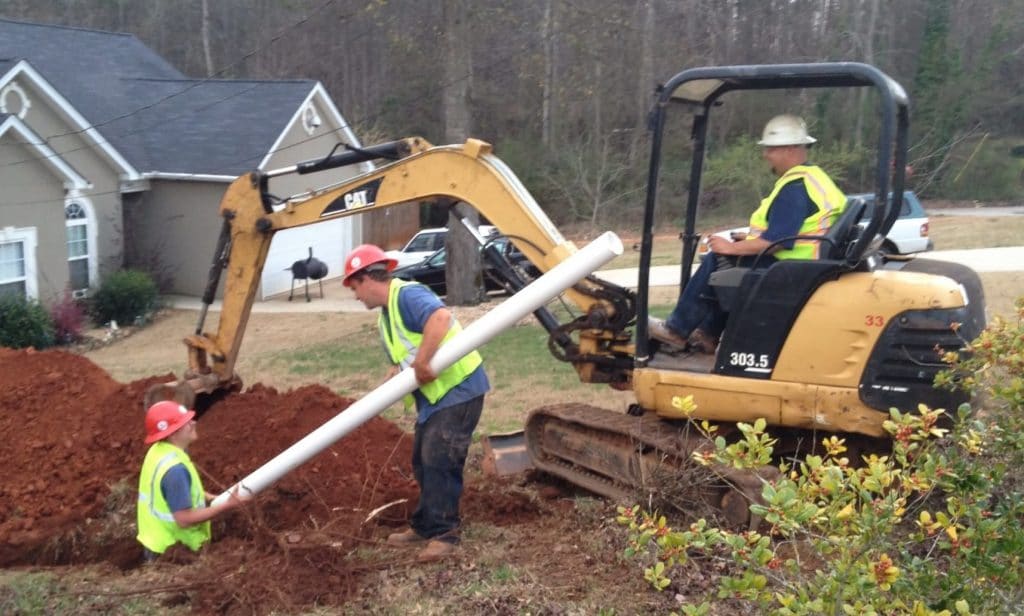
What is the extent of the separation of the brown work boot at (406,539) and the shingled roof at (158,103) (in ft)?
63.7

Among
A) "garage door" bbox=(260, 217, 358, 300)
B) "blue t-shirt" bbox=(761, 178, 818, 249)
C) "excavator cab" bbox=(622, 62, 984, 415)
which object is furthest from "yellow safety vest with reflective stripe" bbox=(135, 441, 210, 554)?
"garage door" bbox=(260, 217, 358, 300)

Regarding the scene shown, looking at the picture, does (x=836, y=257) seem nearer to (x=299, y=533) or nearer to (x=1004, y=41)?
(x=299, y=533)

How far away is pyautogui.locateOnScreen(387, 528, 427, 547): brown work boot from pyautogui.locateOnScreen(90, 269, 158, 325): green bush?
55.0ft

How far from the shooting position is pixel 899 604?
2781 millimetres

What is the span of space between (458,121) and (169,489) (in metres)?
13.9

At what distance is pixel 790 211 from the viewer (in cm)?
616

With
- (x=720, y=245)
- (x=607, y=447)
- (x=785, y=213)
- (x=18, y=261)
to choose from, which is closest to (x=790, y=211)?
(x=785, y=213)

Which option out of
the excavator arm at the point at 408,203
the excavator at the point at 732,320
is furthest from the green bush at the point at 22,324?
the excavator at the point at 732,320

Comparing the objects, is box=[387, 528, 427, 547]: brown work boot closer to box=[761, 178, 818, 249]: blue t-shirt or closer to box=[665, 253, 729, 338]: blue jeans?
box=[665, 253, 729, 338]: blue jeans

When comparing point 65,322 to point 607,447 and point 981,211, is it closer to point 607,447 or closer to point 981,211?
point 607,447

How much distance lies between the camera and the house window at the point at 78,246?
22.1 metres

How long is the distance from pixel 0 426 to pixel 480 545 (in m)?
4.80

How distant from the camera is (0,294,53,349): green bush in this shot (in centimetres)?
1809

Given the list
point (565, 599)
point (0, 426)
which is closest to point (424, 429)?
point (565, 599)
